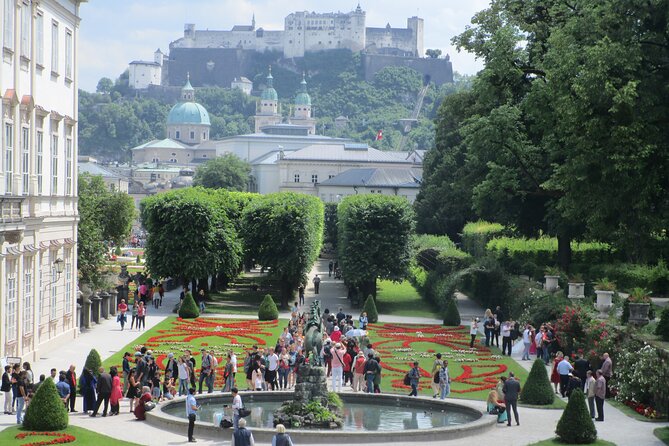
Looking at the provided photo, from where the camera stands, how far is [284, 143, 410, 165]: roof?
16775 cm

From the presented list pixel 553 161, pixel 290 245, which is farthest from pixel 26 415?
pixel 290 245

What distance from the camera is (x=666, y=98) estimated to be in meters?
36.5

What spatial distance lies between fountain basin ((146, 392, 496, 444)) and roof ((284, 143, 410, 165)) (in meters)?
136

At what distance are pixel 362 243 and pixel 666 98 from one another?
26.2 meters

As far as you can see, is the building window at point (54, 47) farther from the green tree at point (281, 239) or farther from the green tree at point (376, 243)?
the green tree at point (376, 243)

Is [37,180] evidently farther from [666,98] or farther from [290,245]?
[290,245]

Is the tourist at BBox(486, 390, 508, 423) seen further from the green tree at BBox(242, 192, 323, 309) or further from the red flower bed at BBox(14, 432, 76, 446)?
the green tree at BBox(242, 192, 323, 309)

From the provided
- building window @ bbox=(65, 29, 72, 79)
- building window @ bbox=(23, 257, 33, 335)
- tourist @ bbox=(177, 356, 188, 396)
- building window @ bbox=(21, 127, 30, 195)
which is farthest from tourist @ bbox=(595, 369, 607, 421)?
building window @ bbox=(65, 29, 72, 79)

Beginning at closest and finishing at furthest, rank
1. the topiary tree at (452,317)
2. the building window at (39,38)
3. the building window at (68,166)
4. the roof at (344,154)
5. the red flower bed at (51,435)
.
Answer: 1. the red flower bed at (51,435)
2. the building window at (39,38)
3. the building window at (68,166)
4. the topiary tree at (452,317)
5. the roof at (344,154)

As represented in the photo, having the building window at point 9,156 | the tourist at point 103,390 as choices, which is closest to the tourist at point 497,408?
the tourist at point 103,390

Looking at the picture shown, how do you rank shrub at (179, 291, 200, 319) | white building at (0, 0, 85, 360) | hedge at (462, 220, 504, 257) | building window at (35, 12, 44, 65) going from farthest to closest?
hedge at (462, 220, 504, 257)
shrub at (179, 291, 200, 319)
building window at (35, 12, 44, 65)
white building at (0, 0, 85, 360)

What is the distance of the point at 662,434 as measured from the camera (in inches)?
1019

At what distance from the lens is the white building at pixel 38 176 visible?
3238 centimetres

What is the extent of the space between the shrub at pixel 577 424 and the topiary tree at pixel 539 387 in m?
5.02
